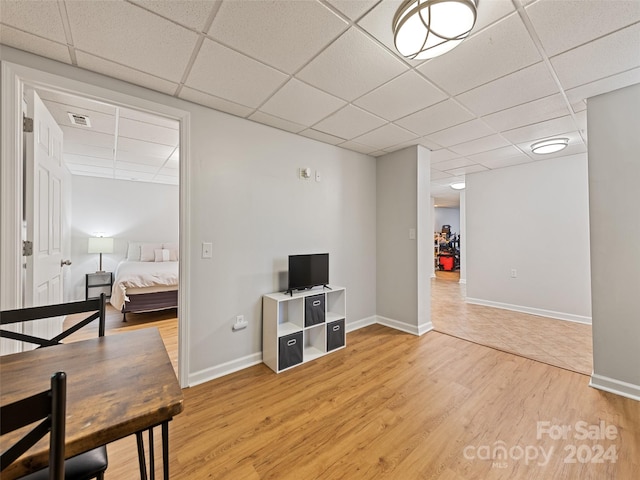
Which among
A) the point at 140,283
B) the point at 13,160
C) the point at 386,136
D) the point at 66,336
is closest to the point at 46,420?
the point at 66,336

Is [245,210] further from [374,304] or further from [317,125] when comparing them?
[374,304]

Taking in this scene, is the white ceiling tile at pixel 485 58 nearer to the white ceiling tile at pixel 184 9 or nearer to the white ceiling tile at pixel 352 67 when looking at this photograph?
the white ceiling tile at pixel 352 67

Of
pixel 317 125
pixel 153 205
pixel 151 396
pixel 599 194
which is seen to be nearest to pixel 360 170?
pixel 317 125

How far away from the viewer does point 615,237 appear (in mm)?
2111

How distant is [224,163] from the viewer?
8.16 feet

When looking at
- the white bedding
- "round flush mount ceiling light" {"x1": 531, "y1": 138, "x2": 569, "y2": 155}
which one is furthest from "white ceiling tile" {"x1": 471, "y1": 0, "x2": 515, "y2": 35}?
the white bedding

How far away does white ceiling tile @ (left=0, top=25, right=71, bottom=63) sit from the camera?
1513 millimetres

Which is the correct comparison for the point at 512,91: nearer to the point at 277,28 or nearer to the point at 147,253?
the point at 277,28

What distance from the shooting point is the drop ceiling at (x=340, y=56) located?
139cm

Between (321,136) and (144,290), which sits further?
(144,290)

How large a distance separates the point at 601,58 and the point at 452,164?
102 inches

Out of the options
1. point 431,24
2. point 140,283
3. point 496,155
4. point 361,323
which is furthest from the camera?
point 140,283

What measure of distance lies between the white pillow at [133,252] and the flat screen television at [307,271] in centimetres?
483

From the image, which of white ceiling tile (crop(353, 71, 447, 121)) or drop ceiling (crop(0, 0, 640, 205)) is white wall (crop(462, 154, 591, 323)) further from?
white ceiling tile (crop(353, 71, 447, 121))
